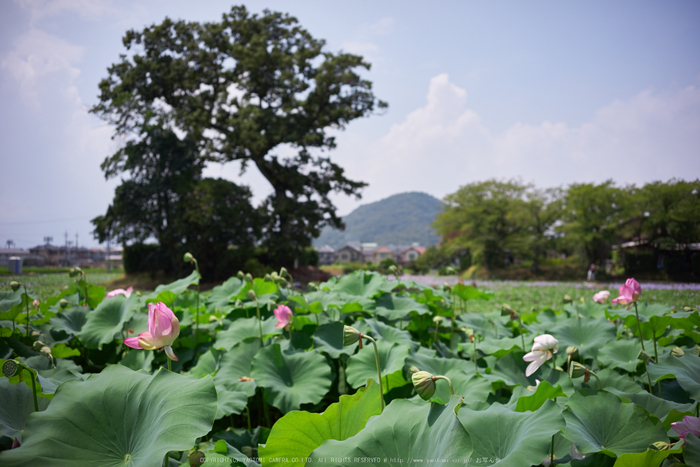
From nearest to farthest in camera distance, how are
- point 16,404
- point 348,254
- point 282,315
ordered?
point 16,404
point 282,315
point 348,254

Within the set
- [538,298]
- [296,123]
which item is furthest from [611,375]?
[296,123]

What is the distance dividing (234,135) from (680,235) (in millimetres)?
11015

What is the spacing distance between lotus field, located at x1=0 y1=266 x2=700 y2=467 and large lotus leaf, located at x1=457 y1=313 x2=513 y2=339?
0.02m

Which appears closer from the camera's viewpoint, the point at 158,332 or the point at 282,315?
the point at 158,332

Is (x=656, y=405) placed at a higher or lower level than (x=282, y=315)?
lower

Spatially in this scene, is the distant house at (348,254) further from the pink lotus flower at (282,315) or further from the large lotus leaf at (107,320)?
the pink lotus flower at (282,315)

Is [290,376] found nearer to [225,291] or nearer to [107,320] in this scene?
[107,320]

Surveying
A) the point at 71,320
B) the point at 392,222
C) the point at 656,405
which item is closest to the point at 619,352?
the point at 656,405

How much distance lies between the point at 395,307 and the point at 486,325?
0.69 m

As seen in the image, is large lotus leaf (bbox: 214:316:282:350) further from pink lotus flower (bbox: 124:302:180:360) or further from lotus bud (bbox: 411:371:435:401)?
lotus bud (bbox: 411:371:435:401)

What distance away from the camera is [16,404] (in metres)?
0.90

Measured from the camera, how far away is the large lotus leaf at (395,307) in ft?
6.77

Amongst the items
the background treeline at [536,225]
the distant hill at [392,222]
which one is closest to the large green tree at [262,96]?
the background treeline at [536,225]

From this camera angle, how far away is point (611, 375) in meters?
1.40
